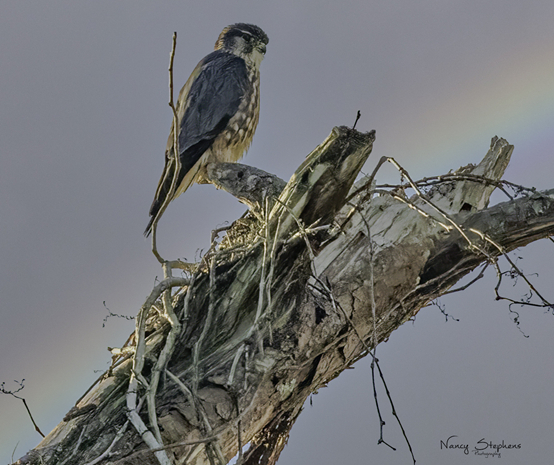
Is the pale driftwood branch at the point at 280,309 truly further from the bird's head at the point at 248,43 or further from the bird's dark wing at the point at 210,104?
the bird's head at the point at 248,43

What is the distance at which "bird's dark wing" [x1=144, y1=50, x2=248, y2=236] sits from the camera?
3066 mm

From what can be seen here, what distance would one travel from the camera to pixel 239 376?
1828 millimetres

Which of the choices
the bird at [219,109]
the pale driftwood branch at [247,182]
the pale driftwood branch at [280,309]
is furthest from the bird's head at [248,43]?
the pale driftwood branch at [280,309]

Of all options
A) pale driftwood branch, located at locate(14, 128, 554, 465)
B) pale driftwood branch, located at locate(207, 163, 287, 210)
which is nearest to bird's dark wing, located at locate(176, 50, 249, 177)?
pale driftwood branch, located at locate(207, 163, 287, 210)

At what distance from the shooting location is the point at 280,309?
201 centimetres

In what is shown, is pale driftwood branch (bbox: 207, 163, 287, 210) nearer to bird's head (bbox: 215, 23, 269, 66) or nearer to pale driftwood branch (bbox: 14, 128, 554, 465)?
pale driftwood branch (bbox: 14, 128, 554, 465)

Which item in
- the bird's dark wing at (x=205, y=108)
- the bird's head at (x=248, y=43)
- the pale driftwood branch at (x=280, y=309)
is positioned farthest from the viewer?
the bird's head at (x=248, y=43)

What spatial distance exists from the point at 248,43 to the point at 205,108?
2.14 ft

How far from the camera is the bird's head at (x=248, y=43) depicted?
11.6 ft

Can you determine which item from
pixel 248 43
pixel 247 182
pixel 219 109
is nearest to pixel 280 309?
pixel 247 182

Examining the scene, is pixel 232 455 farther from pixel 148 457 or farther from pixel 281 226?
pixel 281 226

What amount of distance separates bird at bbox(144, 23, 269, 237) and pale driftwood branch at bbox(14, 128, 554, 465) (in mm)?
616

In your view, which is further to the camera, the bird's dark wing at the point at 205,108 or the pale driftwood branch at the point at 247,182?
the bird's dark wing at the point at 205,108

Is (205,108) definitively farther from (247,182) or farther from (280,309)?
(280,309)
